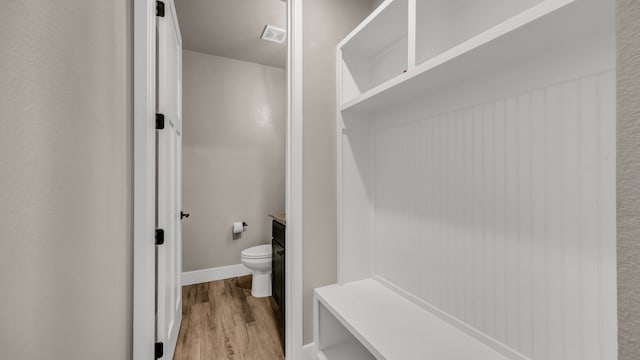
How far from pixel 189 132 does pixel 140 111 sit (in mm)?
1867

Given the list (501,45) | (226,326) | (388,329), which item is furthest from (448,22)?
(226,326)

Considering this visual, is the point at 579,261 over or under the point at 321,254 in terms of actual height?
over

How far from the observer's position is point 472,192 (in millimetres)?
1062

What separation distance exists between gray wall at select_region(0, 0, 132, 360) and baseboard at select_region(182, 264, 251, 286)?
2.09m

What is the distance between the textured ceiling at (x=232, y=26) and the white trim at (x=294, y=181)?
2.58 ft

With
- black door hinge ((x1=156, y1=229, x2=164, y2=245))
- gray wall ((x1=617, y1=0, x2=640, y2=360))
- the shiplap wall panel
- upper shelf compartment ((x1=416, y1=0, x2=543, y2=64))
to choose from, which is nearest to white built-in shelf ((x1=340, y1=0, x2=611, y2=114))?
upper shelf compartment ((x1=416, y1=0, x2=543, y2=64))

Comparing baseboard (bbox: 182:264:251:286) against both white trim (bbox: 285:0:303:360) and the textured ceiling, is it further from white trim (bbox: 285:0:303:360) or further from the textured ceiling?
the textured ceiling

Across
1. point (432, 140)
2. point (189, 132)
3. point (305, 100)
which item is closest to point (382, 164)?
point (432, 140)

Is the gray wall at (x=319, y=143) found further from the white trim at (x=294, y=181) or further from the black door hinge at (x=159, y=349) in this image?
the black door hinge at (x=159, y=349)

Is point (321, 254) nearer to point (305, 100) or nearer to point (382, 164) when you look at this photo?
point (382, 164)

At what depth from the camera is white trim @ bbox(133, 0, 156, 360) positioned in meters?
1.05

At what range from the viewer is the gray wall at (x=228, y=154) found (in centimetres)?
282

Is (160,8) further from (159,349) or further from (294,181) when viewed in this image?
(159,349)

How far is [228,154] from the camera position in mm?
3008
